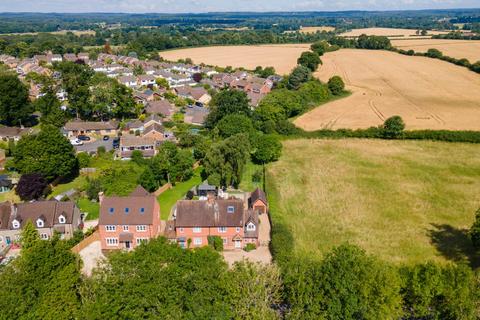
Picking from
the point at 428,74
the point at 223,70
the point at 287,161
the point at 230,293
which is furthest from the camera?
the point at 223,70

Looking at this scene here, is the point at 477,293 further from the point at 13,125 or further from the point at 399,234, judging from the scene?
the point at 13,125

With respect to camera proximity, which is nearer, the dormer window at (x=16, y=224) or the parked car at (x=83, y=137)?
the dormer window at (x=16, y=224)

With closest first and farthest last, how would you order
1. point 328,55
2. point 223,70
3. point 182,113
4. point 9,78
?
point 9,78 < point 182,113 < point 223,70 < point 328,55

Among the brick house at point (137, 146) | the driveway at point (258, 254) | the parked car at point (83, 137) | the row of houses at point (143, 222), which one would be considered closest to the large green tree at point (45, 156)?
the row of houses at point (143, 222)

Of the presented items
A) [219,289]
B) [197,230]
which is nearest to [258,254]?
[197,230]

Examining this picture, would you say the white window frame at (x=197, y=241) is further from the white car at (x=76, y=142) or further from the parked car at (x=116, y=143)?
the white car at (x=76, y=142)

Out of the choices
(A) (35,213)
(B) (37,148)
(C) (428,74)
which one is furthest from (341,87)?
(A) (35,213)
